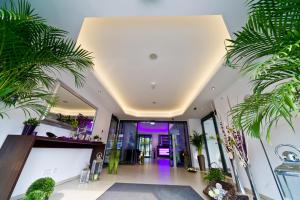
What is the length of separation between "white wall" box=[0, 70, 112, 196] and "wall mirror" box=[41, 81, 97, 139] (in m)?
0.13

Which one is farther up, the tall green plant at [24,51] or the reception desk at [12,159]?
the tall green plant at [24,51]

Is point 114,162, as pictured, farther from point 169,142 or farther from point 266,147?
point 266,147

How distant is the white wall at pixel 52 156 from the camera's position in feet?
6.52

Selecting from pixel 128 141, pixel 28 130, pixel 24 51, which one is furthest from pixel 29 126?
pixel 128 141

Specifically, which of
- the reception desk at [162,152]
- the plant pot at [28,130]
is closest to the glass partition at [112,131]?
the plant pot at [28,130]

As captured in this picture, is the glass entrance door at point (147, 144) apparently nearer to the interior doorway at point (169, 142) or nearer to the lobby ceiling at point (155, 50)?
the interior doorway at point (169, 142)

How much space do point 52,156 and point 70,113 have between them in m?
1.00

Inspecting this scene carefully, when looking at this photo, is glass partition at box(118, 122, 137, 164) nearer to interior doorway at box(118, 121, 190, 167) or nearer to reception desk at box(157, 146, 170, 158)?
interior doorway at box(118, 121, 190, 167)

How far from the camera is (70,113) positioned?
3.12 metres

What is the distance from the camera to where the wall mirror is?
8.79 feet

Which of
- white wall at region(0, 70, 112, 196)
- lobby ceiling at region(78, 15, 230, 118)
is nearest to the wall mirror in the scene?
white wall at region(0, 70, 112, 196)

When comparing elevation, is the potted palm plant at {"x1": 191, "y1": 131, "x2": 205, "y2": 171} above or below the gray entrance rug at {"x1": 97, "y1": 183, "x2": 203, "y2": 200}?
above

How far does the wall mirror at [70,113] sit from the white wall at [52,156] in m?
0.13

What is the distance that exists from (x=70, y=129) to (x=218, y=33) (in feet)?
12.9
